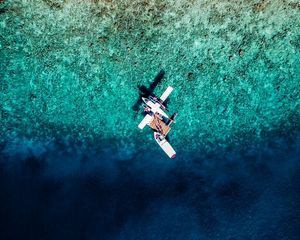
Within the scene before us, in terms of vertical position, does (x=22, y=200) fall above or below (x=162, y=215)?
above

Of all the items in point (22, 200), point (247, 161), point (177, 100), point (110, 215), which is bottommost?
point (247, 161)

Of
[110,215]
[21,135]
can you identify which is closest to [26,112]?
[21,135]

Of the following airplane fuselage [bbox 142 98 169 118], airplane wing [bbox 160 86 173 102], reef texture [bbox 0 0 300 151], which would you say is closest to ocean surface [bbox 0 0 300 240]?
reef texture [bbox 0 0 300 151]

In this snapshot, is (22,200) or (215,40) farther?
(22,200)

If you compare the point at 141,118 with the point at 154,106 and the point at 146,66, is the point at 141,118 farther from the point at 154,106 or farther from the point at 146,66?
the point at 146,66

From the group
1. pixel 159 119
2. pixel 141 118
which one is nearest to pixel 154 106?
pixel 159 119

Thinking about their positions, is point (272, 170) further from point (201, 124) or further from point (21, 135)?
point (21, 135)

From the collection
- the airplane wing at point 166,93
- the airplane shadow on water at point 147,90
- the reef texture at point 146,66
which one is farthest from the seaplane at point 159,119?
the reef texture at point 146,66
